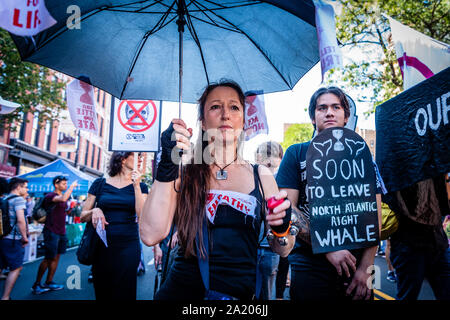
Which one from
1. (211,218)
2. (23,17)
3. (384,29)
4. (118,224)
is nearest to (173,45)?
(23,17)

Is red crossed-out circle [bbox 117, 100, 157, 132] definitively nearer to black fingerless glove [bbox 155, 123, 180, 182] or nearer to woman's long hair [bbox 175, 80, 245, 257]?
woman's long hair [bbox 175, 80, 245, 257]

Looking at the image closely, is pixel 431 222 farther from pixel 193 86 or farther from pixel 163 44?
pixel 163 44

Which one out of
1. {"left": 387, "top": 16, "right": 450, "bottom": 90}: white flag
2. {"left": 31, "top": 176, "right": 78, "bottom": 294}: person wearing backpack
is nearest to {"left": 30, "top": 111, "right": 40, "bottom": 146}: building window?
→ {"left": 31, "top": 176, "right": 78, "bottom": 294}: person wearing backpack

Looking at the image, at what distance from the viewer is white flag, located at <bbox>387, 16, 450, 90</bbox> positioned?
101 inches

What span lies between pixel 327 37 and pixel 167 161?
1182 millimetres

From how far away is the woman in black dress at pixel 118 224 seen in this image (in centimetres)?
304

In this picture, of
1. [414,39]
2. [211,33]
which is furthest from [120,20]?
[414,39]

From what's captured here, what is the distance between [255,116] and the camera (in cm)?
350

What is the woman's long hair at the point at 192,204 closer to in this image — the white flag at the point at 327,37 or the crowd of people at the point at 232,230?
the crowd of people at the point at 232,230

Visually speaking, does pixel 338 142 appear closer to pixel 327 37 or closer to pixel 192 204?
pixel 327 37

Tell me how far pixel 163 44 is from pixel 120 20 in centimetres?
38

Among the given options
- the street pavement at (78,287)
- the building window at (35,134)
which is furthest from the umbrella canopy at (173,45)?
the building window at (35,134)

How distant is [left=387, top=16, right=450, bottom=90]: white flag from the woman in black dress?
9.68 ft

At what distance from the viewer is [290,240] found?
1818 millimetres
